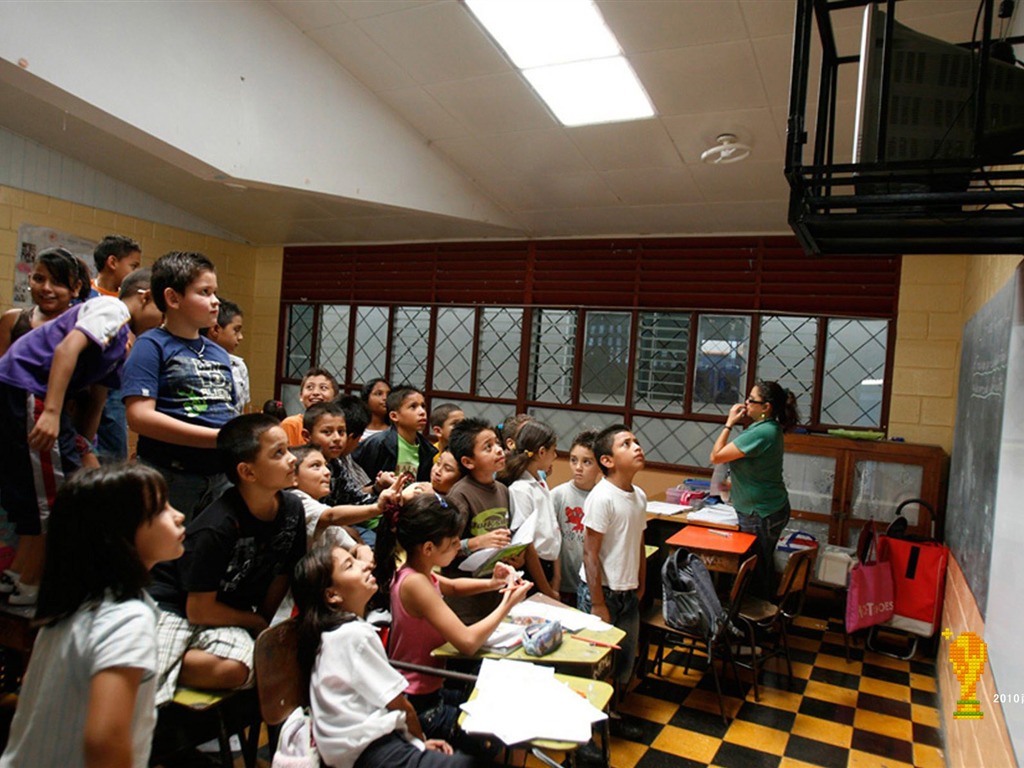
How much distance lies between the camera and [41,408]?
2098mm

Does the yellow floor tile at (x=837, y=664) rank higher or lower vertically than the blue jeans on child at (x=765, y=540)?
lower

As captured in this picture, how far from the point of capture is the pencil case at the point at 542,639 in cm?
200

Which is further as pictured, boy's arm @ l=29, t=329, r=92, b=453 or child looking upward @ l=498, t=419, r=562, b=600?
child looking upward @ l=498, t=419, r=562, b=600

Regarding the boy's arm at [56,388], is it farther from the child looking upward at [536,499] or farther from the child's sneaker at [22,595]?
the child looking upward at [536,499]

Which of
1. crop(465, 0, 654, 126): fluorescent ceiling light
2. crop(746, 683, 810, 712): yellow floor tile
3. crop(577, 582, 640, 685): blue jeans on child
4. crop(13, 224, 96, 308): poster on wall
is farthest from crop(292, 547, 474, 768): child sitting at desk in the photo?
crop(13, 224, 96, 308): poster on wall

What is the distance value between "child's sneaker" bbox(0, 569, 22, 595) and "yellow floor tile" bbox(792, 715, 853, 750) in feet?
9.90

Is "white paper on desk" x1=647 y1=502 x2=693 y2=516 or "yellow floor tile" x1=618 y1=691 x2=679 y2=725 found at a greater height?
"white paper on desk" x1=647 y1=502 x2=693 y2=516

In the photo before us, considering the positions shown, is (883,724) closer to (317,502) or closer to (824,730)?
(824,730)

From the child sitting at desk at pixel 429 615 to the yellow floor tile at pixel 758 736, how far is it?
1417 mm

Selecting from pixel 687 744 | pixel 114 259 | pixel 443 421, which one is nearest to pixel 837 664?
pixel 687 744

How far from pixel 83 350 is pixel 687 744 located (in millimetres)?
2669

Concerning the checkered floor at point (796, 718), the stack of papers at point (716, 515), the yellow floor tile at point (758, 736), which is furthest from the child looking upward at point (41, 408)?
the stack of papers at point (716, 515)

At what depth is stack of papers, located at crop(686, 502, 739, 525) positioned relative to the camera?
157 inches

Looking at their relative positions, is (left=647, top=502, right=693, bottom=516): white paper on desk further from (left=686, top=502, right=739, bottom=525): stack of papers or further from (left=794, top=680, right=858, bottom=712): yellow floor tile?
(left=794, top=680, right=858, bottom=712): yellow floor tile
